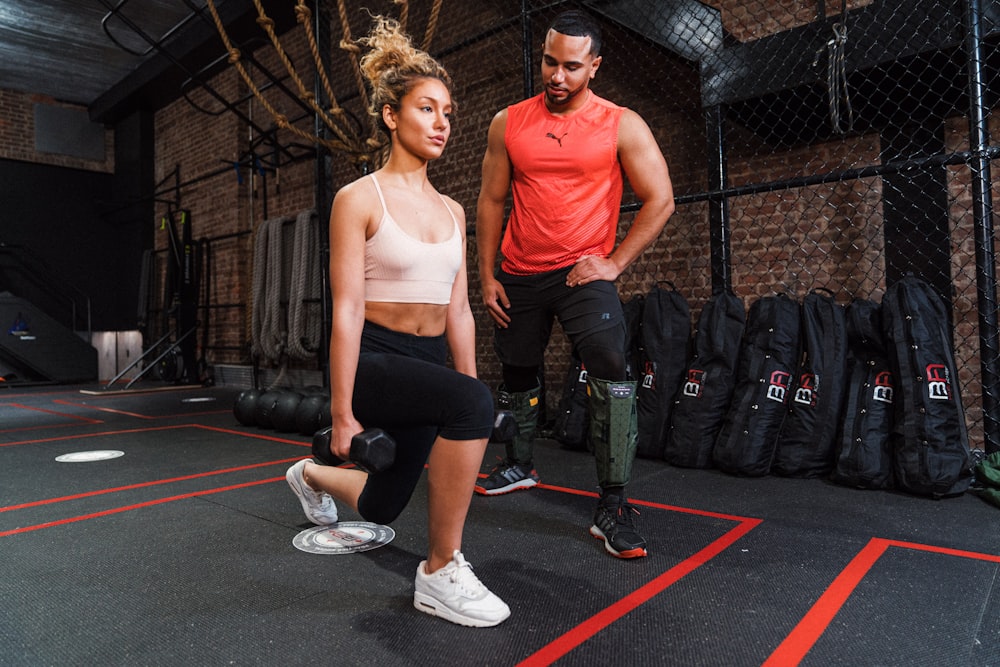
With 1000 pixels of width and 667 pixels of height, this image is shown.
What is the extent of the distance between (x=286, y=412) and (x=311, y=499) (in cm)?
221

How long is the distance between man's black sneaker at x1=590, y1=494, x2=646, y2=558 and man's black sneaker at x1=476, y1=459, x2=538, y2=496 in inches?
23.5

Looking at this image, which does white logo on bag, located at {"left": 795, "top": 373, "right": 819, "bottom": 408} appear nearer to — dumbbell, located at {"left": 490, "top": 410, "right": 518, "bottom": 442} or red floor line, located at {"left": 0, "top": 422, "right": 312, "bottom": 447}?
dumbbell, located at {"left": 490, "top": 410, "right": 518, "bottom": 442}

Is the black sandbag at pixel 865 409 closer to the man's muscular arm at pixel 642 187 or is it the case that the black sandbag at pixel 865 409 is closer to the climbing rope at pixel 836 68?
the climbing rope at pixel 836 68

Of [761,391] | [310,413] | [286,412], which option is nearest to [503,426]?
[761,391]

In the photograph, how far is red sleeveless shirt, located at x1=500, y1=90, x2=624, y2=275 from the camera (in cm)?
219

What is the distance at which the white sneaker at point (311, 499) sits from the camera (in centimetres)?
207

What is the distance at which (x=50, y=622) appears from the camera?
4.89 ft

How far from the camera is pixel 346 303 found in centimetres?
143

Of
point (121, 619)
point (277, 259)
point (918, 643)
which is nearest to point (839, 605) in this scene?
point (918, 643)

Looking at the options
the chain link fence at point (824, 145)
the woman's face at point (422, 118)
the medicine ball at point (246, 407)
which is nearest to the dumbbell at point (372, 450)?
the woman's face at point (422, 118)

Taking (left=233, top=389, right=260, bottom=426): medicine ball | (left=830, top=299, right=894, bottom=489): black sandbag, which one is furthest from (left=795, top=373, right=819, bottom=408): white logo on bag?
(left=233, top=389, right=260, bottom=426): medicine ball

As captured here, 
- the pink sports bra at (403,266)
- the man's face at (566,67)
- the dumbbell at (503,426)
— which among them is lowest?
the dumbbell at (503,426)

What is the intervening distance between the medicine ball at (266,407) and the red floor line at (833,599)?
3459 mm

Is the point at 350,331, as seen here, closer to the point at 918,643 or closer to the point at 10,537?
the point at 918,643
